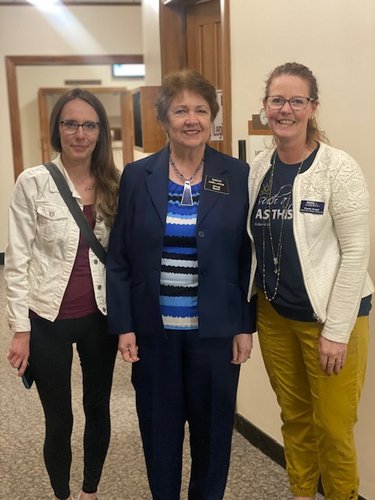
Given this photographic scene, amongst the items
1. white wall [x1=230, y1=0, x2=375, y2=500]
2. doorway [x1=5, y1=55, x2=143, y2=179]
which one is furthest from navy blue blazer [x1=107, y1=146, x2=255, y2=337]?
doorway [x1=5, y1=55, x2=143, y2=179]

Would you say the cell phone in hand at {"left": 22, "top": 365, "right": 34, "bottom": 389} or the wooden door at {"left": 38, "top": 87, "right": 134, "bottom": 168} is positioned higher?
the wooden door at {"left": 38, "top": 87, "right": 134, "bottom": 168}

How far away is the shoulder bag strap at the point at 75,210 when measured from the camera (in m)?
1.84

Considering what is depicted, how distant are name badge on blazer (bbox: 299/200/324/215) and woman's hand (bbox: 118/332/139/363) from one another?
0.66m

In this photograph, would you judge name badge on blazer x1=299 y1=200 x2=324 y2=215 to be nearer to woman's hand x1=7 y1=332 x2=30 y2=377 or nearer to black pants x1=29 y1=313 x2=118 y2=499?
black pants x1=29 y1=313 x2=118 y2=499

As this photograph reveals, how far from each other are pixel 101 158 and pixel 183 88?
395 millimetres

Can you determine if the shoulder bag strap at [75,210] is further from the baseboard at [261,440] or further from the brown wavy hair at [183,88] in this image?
the baseboard at [261,440]

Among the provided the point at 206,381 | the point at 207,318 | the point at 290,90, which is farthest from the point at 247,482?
the point at 290,90

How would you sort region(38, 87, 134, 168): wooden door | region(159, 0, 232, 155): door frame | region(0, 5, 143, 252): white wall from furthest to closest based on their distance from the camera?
1. region(38, 87, 134, 168): wooden door
2. region(0, 5, 143, 252): white wall
3. region(159, 0, 232, 155): door frame

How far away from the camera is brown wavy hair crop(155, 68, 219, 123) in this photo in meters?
1.70

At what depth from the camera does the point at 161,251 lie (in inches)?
67.7

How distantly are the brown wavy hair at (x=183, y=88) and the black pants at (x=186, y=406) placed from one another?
2.26ft

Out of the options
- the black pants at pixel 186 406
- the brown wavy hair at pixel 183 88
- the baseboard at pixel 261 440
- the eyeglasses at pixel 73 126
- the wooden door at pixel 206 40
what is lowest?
the baseboard at pixel 261 440

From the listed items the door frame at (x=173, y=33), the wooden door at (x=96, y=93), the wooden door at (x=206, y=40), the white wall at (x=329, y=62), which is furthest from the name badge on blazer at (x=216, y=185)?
the wooden door at (x=96, y=93)

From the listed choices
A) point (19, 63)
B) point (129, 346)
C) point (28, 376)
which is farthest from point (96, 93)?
point (129, 346)
